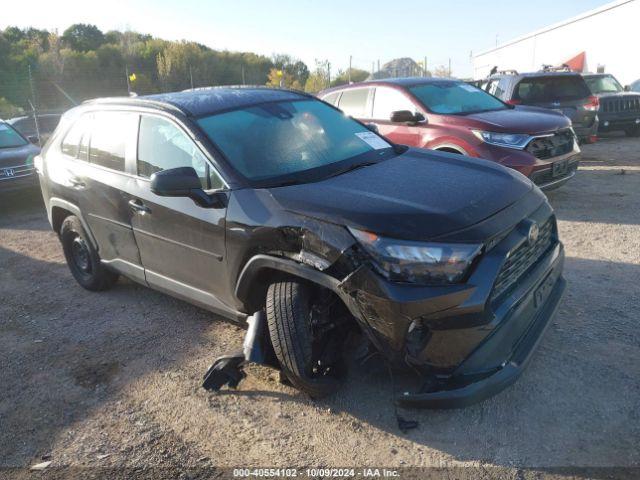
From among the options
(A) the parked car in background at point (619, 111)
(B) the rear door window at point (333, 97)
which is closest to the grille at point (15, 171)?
(B) the rear door window at point (333, 97)

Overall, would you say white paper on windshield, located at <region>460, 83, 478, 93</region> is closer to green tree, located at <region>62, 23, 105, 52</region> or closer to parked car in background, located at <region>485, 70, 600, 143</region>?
parked car in background, located at <region>485, 70, 600, 143</region>

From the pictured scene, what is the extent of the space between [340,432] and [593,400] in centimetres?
140

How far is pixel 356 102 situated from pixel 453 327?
5.85m

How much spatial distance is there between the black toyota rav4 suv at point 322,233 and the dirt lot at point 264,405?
11.6 inches

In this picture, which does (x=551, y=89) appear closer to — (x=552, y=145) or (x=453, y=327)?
(x=552, y=145)

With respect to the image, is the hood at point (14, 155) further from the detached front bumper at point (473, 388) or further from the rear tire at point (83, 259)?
the detached front bumper at point (473, 388)

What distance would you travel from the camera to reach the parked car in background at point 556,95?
9.95 m

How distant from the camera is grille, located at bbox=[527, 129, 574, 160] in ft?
20.4

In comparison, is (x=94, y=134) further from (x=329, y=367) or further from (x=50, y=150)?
(x=329, y=367)

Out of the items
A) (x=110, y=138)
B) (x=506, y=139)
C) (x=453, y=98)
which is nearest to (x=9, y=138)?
(x=110, y=138)

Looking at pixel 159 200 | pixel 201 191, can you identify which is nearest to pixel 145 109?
pixel 159 200

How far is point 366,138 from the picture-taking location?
4109 mm

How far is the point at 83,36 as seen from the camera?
55.9 m

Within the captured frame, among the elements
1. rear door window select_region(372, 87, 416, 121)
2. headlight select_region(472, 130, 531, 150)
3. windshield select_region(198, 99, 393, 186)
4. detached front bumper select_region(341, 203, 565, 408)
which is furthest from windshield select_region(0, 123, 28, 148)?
detached front bumper select_region(341, 203, 565, 408)
